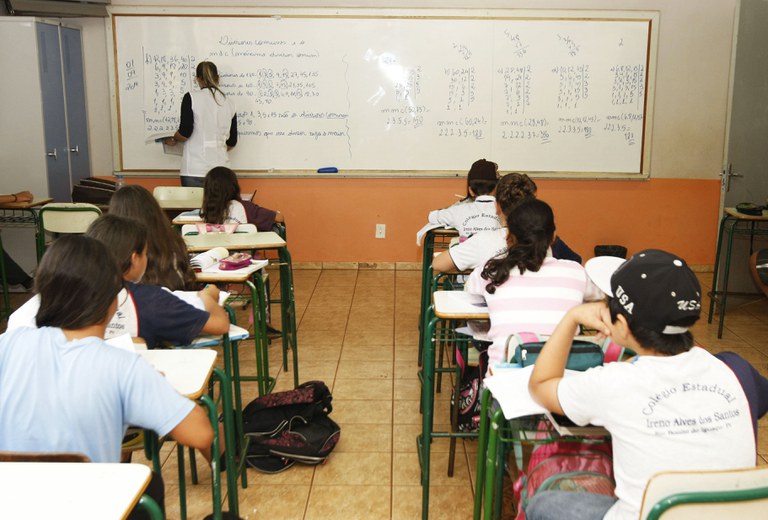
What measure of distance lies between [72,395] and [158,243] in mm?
1178

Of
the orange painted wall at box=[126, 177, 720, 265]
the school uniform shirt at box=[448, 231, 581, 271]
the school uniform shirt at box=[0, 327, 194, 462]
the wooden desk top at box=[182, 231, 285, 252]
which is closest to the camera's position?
the school uniform shirt at box=[0, 327, 194, 462]

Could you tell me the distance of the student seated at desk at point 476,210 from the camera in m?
3.66

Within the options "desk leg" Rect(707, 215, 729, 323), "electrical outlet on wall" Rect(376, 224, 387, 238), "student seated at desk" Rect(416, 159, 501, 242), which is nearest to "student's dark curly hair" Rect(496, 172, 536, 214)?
"student seated at desk" Rect(416, 159, 501, 242)

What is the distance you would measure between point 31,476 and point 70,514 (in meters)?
0.16

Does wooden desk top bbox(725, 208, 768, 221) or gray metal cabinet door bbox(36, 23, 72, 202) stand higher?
gray metal cabinet door bbox(36, 23, 72, 202)

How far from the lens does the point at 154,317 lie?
2.20 metres

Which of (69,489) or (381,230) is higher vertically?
(69,489)

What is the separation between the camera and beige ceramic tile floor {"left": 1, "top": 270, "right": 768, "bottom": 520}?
2.58 m

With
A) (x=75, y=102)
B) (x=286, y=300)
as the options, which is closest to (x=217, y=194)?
(x=286, y=300)

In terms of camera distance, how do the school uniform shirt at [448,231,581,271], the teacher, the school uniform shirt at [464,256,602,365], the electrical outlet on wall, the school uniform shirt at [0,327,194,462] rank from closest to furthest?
1. the school uniform shirt at [0,327,194,462]
2. the school uniform shirt at [464,256,602,365]
3. the school uniform shirt at [448,231,581,271]
4. the teacher
5. the electrical outlet on wall

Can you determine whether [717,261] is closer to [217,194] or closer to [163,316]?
[217,194]

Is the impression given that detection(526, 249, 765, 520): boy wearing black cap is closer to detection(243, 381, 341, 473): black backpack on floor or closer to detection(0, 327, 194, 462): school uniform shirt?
detection(0, 327, 194, 462): school uniform shirt

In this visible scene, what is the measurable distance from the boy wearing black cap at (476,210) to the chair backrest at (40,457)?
2540 millimetres

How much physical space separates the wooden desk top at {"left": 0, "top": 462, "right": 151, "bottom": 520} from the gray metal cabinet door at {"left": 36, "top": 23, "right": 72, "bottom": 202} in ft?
14.8
